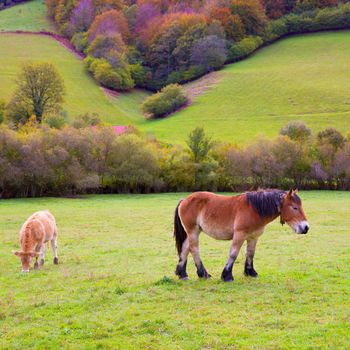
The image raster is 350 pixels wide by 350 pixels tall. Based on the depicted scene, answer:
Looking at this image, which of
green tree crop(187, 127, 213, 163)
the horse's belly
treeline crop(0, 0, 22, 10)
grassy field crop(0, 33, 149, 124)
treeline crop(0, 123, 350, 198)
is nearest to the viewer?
the horse's belly

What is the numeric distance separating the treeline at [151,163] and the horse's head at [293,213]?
1528 inches

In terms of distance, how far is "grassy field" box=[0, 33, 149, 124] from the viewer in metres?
86.6

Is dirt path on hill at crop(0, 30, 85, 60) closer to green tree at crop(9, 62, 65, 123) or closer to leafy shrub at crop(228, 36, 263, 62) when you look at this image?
leafy shrub at crop(228, 36, 263, 62)

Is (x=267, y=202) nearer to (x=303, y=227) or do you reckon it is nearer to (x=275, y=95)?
(x=303, y=227)

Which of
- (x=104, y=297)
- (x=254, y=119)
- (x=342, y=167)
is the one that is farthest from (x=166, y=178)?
(x=104, y=297)

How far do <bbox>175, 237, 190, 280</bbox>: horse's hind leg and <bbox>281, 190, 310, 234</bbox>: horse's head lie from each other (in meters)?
2.55

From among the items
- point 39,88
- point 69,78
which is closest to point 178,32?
point 69,78

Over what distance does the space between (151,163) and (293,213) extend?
42.7 m

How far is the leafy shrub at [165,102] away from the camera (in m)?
89.2

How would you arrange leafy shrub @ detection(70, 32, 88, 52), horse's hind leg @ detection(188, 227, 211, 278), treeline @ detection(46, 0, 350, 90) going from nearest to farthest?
1. horse's hind leg @ detection(188, 227, 211, 278)
2. treeline @ detection(46, 0, 350, 90)
3. leafy shrub @ detection(70, 32, 88, 52)

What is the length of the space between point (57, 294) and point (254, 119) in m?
69.5

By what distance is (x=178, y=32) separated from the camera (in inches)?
4491

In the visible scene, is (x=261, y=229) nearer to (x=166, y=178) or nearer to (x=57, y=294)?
(x=57, y=294)

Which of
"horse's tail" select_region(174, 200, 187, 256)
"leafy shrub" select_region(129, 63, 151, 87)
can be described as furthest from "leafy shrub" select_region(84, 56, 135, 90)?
"horse's tail" select_region(174, 200, 187, 256)
